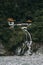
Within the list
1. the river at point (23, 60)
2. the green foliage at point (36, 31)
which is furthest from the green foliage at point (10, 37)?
the river at point (23, 60)

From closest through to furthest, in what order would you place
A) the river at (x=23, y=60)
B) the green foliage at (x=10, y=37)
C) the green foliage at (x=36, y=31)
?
the river at (x=23, y=60) < the green foliage at (x=10, y=37) < the green foliage at (x=36, y=31)

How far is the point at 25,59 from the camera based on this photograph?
70.0ft

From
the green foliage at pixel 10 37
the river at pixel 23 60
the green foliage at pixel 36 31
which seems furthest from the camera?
the green foliage at pixel 36 31

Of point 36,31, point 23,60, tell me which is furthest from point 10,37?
point 23,60

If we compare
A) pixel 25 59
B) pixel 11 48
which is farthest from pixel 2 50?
pixel 25 59

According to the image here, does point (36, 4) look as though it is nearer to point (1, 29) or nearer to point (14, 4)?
point (14, 4)

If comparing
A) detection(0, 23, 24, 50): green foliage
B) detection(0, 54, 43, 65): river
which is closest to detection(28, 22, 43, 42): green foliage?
detection(0, 23, 24, 50): green foliage

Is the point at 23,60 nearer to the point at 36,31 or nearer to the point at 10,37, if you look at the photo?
the point at 10,37

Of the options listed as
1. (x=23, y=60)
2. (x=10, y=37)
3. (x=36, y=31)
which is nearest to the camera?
(x=23, y=60)

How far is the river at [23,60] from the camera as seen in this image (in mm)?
20141

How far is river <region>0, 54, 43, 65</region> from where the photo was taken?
20141mm

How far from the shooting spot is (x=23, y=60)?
827 inches

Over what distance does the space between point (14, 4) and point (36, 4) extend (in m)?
1.58

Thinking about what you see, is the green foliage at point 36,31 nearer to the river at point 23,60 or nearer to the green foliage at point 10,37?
the green foliage at point 10,37
